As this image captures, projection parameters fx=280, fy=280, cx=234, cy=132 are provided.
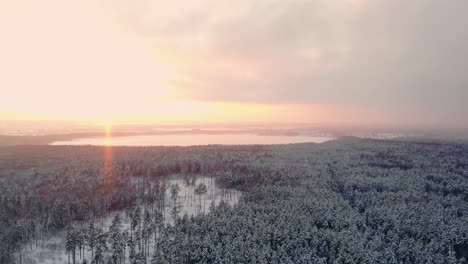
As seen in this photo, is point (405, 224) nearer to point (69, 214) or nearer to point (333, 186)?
point (333, 186)

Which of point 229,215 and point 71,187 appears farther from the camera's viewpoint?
point 71,187

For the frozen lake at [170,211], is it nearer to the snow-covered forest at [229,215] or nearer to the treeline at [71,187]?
the snow-covered forest at [229,215]

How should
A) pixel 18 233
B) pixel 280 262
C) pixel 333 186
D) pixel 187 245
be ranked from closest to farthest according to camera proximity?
pixel 280 262, pixel 187 245, pixel 18 233, pixel 333 186

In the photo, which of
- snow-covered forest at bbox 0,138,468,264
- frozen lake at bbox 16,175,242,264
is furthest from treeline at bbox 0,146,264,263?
frozen lake at bbox 16,175,242,264

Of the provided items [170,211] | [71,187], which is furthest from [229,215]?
[71,187]

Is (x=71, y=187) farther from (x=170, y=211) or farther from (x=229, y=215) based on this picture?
(x=229, y=215)

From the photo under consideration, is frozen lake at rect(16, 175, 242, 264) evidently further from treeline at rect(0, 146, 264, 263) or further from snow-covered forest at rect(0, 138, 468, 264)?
treeline at rect(0, 146, 264, 263)

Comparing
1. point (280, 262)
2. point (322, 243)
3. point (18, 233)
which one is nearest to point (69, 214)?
point (18, 233)

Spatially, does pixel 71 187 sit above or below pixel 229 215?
above

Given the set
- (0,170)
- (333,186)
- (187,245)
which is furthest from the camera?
(0,170)
